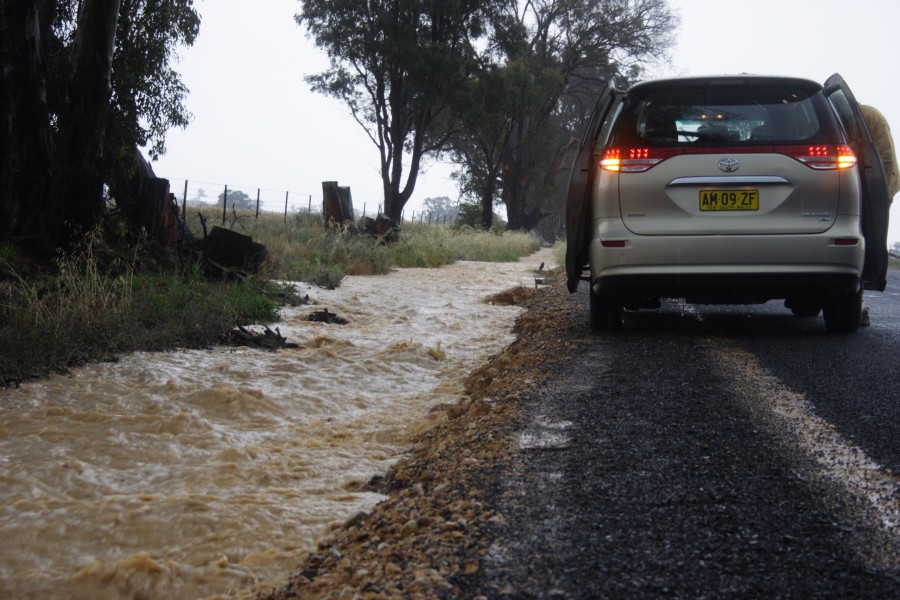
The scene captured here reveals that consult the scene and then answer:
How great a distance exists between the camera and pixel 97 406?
5703 millimetres

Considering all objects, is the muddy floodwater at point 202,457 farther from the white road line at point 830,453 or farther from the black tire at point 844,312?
the black tire at point 844,312

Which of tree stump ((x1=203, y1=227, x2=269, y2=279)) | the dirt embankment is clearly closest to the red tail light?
the dirt embankment

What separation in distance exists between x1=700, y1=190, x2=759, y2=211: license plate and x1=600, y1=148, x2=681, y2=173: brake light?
376 mm

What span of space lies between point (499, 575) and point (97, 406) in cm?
388

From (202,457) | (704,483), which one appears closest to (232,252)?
(202,457)

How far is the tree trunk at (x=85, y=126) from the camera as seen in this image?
32.5ft

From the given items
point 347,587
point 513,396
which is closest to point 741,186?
point 513,396

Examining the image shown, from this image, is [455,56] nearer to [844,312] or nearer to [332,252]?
[332,252]

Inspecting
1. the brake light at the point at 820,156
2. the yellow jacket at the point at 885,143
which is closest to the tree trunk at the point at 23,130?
the brake light at the point at 820,156

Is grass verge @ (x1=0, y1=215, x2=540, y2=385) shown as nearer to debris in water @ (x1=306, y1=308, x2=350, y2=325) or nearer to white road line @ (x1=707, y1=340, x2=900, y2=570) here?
debris in water @ (x1=306, y1=308, x2=350, y2=325)

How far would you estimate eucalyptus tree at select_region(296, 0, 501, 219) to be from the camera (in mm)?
28656

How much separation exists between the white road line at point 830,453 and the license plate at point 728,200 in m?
1.29

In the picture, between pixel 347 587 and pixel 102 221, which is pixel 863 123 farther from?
pixel 102 221

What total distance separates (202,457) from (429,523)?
2.11 m
